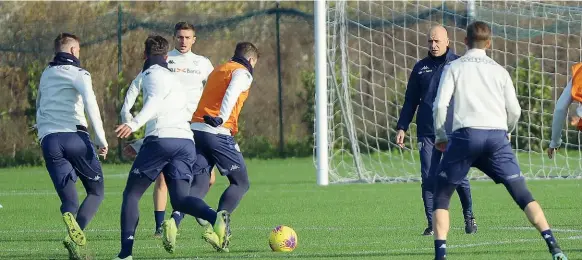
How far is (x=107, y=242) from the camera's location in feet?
34.3

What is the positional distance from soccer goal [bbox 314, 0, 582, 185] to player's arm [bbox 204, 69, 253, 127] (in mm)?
7102

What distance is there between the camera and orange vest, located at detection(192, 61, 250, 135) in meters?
10.1

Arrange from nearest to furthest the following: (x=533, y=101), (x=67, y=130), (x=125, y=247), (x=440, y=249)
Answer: (x=440, y=249), (x=125, y=247), (x=67, y=130), (x=533, y=101)

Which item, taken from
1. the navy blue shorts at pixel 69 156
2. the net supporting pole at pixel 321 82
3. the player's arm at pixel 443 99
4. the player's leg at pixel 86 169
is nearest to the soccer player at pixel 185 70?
the player's leg at pixel 86 169

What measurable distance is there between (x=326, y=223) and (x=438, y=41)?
7.23 ft

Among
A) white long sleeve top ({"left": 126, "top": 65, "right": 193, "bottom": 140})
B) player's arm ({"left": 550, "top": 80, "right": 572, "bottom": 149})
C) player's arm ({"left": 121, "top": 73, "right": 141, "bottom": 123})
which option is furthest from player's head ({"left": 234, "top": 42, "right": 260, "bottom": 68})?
player's arm ({"left": 550, "top": 80, "right": 572, "bottom": 149})

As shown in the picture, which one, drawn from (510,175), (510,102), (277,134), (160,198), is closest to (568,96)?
(510,102)

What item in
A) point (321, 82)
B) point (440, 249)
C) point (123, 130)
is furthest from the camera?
point (321, 82)

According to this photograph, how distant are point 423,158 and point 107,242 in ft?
8.96

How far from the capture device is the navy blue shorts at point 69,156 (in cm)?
964

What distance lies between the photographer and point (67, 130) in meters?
9.66

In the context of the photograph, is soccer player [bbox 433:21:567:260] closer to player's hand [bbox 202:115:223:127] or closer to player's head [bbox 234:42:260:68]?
player's hand [bbox 202:115:223:127]

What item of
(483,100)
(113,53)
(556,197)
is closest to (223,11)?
(113,53)

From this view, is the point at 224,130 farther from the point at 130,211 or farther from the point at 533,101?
the point at 533,101
